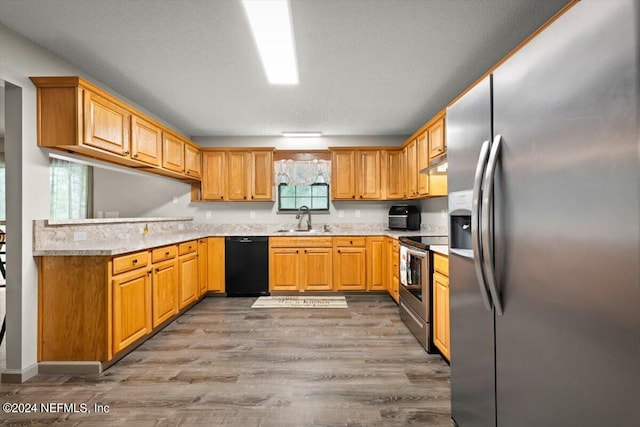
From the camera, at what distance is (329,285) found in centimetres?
→ 468

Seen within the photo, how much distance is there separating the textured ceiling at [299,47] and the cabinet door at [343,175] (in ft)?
3.64

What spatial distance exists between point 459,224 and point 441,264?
904 mm

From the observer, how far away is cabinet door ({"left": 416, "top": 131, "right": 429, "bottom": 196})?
3680mm

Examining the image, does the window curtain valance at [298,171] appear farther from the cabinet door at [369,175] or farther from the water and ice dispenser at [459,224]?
the water and ice dispenser at [459,224]

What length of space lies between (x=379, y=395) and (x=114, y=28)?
10.4ft

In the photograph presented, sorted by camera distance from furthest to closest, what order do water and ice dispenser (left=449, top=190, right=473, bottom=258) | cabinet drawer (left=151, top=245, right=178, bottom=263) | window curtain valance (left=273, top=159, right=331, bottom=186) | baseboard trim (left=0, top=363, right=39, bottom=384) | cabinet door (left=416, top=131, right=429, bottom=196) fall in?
window curtain valance (left=273, top=159, right=331, bottom=186), cabinet door (left=416, top=131, right=429, bottom=196), cabinet drawer (left=151, top=245, right=178, bottom=263), baseboard trim (left=0, top=363, right=39, bottom=384), water and ice dispenser (left=449, top=190, right=473, bottom=258)

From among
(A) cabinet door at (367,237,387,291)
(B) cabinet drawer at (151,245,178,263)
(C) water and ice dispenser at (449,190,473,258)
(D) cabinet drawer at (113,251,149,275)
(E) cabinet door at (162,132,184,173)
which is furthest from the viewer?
(A) cabinet door at (367,237,387,291)

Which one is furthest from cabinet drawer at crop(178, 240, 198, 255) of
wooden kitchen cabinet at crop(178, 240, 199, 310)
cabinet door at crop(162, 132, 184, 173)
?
cabinet door at crop(162, 132, 184, 173)

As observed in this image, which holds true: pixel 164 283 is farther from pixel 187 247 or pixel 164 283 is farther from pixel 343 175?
pixel 343 175

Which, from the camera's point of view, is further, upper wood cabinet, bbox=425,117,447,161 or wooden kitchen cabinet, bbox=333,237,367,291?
wooden kitchen cabinet, bbox=333,237,367,291

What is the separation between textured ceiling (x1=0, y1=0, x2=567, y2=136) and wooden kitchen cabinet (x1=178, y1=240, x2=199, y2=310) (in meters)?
1.77

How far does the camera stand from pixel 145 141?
340 cm

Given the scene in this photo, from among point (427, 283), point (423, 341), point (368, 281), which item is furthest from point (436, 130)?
point (368, 281)

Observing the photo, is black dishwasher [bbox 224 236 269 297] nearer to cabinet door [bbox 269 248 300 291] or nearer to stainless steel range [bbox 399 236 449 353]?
cabinet door [bbox 269 248 300 291]
